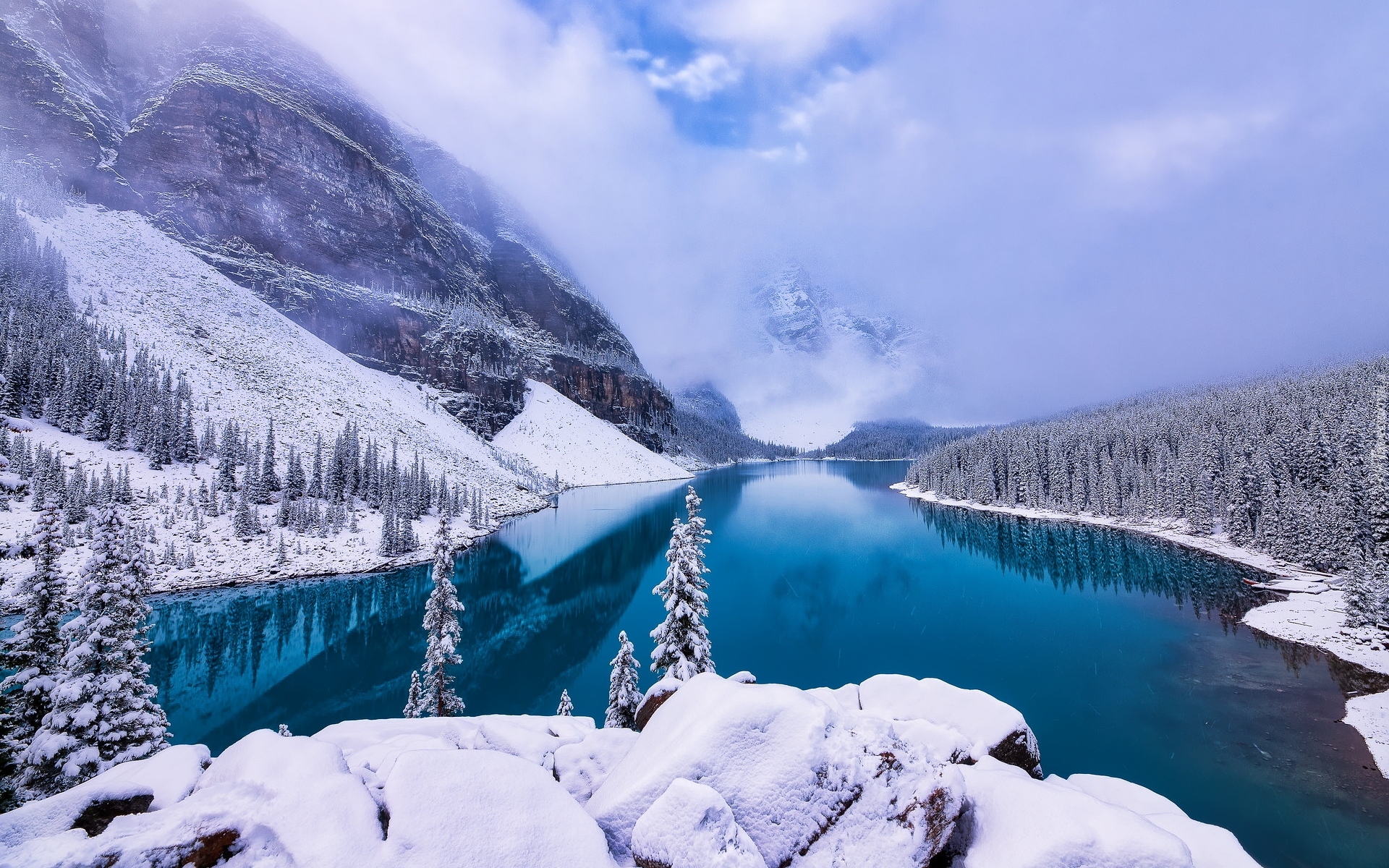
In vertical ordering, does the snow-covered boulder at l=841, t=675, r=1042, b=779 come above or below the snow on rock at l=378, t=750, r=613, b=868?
below

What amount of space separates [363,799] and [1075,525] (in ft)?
350

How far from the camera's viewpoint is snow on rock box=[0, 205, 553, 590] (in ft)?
178

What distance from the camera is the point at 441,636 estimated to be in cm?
2295

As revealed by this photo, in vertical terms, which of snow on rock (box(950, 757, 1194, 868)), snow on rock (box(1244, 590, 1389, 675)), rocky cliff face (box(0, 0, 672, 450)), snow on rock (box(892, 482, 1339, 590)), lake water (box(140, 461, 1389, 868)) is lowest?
lake water (box(140, 461, 1389, 868))

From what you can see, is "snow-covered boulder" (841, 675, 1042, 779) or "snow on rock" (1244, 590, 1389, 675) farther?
"snow on rock" (1244, 590, 1389, 675)

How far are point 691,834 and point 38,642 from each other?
72.6 feet

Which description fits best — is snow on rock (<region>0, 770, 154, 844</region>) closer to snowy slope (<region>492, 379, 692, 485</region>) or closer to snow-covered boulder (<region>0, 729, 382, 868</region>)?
snow-covered boulder (<region>0, 729, 382, 868</region>)

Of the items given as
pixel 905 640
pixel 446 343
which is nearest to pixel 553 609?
pixel 905 640

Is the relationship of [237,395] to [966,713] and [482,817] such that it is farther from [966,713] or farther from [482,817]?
[966,713]

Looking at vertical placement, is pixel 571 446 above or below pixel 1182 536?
above

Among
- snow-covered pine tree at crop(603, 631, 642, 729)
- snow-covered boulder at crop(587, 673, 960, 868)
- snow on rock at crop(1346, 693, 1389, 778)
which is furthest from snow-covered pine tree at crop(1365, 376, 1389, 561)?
snow-covered boulder at crop(587, 673, 960, 868)

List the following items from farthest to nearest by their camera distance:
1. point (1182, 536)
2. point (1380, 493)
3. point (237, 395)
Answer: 1. point (237, 395)
2. point (1182, 536)
3. point (1380, 493)

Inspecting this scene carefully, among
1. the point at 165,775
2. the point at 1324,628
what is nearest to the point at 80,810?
the point at 165,775

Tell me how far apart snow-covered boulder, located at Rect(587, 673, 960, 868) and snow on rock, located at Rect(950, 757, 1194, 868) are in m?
0.51
